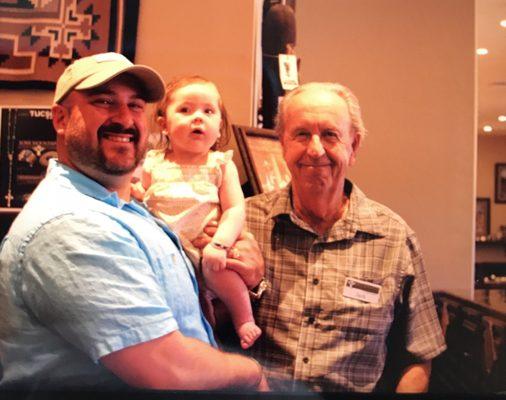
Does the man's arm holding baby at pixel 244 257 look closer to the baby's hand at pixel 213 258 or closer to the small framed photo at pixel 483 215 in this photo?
the baby's hand at pixel 213 258

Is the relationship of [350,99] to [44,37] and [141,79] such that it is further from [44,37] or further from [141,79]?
[44,37]

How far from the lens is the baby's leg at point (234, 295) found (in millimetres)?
896

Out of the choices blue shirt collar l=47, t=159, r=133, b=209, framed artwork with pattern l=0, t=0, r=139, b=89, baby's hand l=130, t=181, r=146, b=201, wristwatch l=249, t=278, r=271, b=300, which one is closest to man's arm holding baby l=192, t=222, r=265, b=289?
wristwatch l=249, t=278, r=271, b=300

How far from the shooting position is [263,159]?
43.0 inches

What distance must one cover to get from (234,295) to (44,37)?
0.55 m

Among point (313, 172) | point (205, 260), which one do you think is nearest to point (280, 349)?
point (205, 260)

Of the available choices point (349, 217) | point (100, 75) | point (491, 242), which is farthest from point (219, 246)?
point (491, 242)

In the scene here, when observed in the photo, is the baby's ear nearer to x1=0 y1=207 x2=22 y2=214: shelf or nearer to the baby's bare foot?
x1=0 y1=207 x2=22 y2=214: shelf

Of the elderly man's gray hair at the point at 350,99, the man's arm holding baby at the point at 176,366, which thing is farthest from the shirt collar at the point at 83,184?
the elderly man's gray hair at the point at 350,99

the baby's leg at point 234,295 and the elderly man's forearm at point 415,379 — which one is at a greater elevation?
the baby's leg at point 234,295

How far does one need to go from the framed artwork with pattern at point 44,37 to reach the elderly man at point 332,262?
1.34 feet

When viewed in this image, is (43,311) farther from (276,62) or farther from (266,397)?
(276,62)

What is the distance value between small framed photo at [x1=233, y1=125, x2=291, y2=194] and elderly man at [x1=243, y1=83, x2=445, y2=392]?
4 cm

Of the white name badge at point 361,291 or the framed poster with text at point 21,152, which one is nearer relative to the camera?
the framed poster with text at point 21,152
